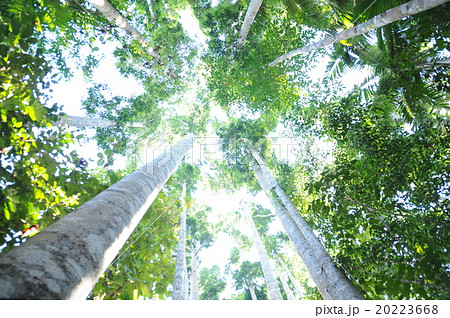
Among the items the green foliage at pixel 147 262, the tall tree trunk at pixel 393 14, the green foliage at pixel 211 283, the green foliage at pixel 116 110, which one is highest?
the green foliage at pixel 116 110

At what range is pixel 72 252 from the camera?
1362 mm

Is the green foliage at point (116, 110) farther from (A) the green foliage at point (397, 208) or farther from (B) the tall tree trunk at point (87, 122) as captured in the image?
(A) the green foliage at point (397, 208)

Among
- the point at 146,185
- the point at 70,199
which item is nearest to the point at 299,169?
the point at 146,185

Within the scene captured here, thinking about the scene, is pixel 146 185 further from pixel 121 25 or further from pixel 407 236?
pixel 121 25

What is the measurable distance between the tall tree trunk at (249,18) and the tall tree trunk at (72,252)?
6.42 metres

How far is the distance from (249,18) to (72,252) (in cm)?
770

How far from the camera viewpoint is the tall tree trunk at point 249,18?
6171 mm

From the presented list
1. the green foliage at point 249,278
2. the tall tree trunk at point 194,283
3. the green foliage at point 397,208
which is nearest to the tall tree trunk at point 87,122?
the green foliage at point 397,208

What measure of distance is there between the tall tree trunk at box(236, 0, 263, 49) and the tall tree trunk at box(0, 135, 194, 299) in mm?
6418

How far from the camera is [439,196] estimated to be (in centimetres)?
314

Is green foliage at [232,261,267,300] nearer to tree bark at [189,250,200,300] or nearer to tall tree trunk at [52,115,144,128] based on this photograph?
tree bark at [189,250,200,300]

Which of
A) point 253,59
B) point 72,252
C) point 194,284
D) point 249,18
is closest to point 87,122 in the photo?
point 253,59

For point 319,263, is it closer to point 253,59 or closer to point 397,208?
point 397,208
